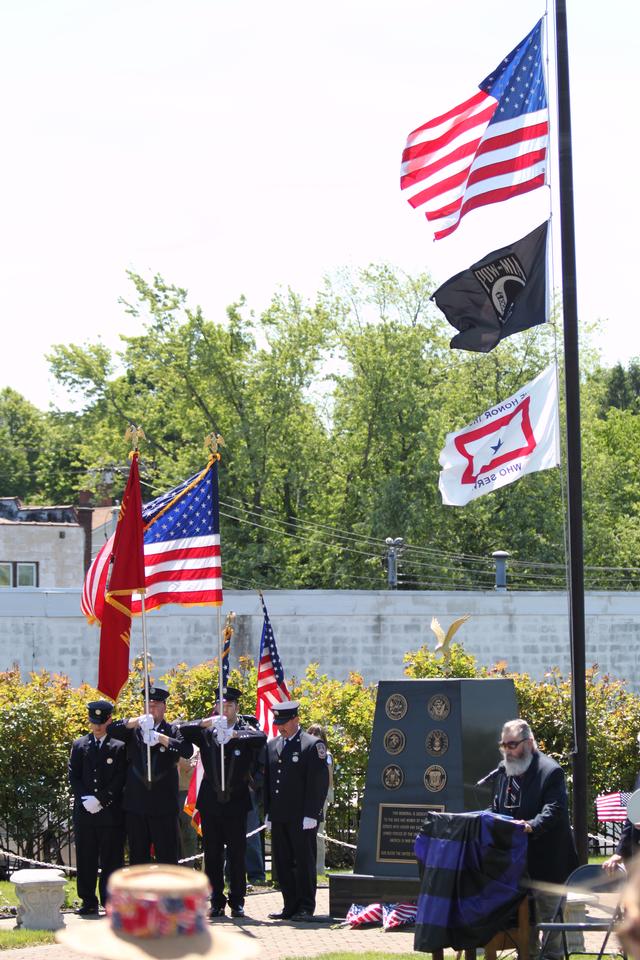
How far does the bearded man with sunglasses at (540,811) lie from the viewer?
928 centimetres

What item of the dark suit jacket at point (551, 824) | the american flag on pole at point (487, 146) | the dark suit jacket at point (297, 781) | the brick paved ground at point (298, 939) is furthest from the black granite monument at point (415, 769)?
the american flag on pole at point (487, 146)

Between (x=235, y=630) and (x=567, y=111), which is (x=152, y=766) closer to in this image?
(x=567, y=111)

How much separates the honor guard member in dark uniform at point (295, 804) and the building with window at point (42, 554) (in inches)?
1187

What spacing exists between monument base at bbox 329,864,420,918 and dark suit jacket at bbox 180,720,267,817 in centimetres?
114

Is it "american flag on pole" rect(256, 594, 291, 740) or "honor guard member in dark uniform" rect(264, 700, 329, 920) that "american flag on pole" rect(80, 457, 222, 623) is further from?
"american flag on pole" rect(256, 594, 291, 740)

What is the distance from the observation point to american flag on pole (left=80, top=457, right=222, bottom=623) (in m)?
12.5

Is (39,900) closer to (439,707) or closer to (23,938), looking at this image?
(23,938)

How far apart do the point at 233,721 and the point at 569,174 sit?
5505mm

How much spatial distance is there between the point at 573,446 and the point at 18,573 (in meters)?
32.9

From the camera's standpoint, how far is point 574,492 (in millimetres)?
11242

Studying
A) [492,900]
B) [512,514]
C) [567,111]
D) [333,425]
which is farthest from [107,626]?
[333,425]

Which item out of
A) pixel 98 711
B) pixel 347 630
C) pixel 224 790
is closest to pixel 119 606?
pixel 98 711

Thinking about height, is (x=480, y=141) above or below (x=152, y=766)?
above

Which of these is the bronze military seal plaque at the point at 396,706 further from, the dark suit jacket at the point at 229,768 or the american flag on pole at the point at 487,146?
the american flag on pole at the point at 487,146
